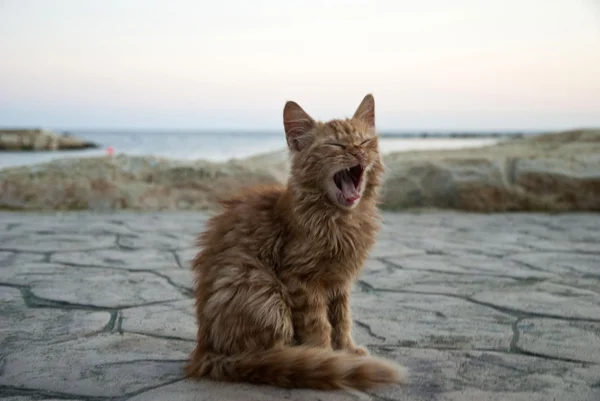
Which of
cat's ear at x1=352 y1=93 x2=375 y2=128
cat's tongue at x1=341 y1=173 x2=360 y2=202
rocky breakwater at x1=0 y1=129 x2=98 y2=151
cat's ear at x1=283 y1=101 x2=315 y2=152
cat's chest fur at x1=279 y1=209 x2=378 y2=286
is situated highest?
cat's ear at x1=352 y1=93 x2=375 y2=128

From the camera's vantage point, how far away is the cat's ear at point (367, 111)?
2500 mm

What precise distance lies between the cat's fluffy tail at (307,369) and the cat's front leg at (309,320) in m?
0.07

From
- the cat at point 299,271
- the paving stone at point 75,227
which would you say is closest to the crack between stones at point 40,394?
the cat at point 299,271

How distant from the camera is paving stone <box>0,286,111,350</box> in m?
2.71

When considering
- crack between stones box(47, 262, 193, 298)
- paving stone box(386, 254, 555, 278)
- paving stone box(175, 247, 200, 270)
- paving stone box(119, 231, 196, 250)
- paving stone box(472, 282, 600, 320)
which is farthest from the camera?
paving stone box(119, 231, 196, 250)

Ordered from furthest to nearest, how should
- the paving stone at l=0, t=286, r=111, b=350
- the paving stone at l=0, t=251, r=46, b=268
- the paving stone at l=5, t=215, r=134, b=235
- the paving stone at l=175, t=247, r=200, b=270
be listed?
the paving stone at l=5, t=215, r=134, b=235 → the paving stone at l=175, t=247, r=200, b=270 → the paving stone at l=0, t=251, r=46, b=268 → the paving stone at l=0, t=286, r=111, b=350

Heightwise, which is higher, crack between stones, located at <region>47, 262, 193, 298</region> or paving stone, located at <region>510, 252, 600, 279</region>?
paving stone, located at <region>510, 252, 600, 279</region>

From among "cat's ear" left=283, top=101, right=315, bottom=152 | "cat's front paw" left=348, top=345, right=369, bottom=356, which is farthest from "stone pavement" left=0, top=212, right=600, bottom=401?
"cat's ear" left=283, top=101, right=315, bottom=152

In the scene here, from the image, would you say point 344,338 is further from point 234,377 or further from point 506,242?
point 506,242

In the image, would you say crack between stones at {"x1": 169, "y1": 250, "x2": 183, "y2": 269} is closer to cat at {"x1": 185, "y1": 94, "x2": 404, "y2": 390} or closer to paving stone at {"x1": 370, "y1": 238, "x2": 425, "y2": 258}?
paving stone at {"x1": 370, "y1": 238, "x2": 425, "y2": 258}

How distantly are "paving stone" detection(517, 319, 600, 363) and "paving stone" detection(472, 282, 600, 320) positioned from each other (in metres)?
0.17

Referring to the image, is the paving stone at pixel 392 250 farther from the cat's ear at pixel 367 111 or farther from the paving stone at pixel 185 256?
the cat's ear at pixel 367 111

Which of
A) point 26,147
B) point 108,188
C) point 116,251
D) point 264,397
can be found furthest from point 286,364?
point 26,147

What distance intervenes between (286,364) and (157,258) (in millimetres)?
2671
